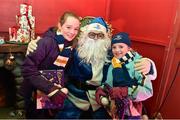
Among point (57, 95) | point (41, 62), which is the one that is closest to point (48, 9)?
point (41, 62)

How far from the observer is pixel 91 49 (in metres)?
1.98

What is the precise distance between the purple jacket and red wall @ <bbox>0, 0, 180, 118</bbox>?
527mm

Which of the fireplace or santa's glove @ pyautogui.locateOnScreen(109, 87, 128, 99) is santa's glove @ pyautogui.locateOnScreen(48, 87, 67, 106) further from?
the fireplace

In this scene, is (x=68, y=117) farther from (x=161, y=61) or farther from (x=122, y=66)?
(x=161, y=61)

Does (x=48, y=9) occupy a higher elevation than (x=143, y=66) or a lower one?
higher

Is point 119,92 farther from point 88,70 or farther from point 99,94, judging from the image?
point 88,70

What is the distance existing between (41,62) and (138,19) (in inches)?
38.6

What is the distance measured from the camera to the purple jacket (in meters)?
1.84

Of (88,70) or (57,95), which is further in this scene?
(88,70)

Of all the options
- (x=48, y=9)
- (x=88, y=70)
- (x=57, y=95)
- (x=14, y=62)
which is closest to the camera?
(x=57, y=95)

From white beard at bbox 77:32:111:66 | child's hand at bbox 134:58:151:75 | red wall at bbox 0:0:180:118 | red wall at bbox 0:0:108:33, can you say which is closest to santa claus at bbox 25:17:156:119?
white beard at bbox 77:32:111:66

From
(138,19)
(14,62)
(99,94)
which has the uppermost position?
(138,19)

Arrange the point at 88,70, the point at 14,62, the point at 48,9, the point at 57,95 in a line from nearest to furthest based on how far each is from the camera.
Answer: the point at 57,95, the point at 88,70, the point at 14,62, the point at 48,9

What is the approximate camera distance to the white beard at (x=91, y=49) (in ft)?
6.51
